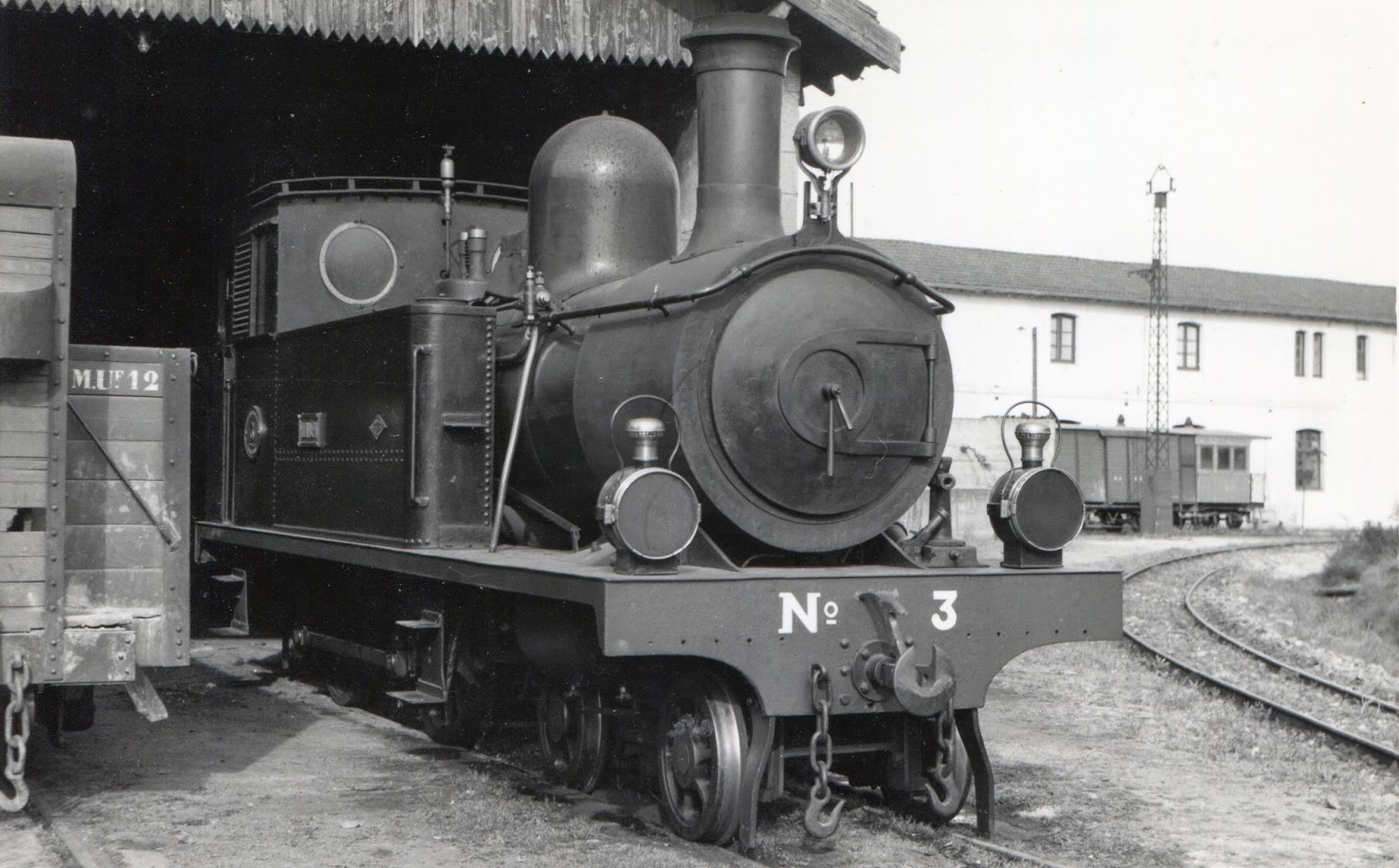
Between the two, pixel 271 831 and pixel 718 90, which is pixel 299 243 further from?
pixel 271 831

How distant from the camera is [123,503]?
5.82 m

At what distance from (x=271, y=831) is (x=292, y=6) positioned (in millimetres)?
5582

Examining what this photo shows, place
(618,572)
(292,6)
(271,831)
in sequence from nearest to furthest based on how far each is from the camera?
(618,572) → (271,831) → (292,6)

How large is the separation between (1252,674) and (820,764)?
7.48 m

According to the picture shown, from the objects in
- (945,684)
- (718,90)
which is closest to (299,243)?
(718,90)

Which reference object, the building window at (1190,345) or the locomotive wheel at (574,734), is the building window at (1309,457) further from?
the locomotive wheel at (574,734)

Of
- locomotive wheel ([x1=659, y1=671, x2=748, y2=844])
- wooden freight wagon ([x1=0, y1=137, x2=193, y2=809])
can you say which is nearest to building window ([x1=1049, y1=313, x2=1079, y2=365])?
locomotive wheel ([x1=659, y1=671, x2=748, y2=844])

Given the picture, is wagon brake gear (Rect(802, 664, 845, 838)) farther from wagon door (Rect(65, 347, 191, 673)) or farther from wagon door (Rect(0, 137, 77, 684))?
Answer: wagon door (Rect(0, 137, 77, 684))

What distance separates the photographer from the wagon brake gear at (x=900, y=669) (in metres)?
5.23

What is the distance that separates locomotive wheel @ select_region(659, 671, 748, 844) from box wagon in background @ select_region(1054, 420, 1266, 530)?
26.9 m

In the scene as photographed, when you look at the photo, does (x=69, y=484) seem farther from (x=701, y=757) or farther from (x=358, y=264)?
(x=358, y=264)

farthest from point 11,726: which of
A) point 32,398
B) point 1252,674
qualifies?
point 1252,674

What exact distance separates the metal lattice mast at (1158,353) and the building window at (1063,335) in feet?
6.41

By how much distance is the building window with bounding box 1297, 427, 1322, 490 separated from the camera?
40.2 metres
